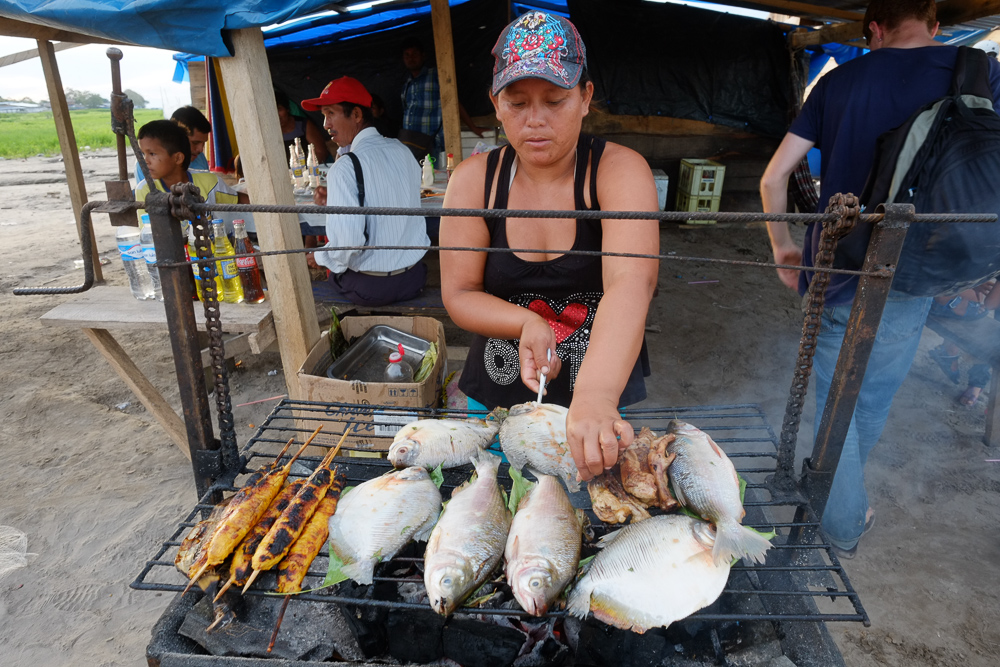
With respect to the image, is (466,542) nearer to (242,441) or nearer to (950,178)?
(950,178)

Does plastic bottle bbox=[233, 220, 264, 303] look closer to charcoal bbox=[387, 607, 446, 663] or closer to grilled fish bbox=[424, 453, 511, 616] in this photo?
grilled fish bbox=[424, 453, 511, 616]

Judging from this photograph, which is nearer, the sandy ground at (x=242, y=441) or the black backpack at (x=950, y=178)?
the black backpack at (x=950, y=178)

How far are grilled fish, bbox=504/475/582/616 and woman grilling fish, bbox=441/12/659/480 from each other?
148mm

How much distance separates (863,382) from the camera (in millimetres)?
3047

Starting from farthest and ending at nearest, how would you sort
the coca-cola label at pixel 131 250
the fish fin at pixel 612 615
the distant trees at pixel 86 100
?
the distant trees at pixel 86 100 → the coca-cola label at pixel 131 250 → the fish fin at pixel 612 615

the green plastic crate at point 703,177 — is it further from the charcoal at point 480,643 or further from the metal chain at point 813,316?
the charcoal at point 480,643

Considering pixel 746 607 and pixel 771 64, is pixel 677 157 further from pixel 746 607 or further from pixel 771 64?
pixel 746 607

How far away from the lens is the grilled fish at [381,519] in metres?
1.59

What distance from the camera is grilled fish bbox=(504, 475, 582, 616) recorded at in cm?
143

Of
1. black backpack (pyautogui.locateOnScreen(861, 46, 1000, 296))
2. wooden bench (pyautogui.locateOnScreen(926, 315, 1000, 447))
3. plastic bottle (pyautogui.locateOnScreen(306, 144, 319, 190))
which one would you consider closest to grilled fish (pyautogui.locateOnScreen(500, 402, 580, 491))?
black backpack (pyautogui.locateOnScreen(861, 46, 1000, 296))

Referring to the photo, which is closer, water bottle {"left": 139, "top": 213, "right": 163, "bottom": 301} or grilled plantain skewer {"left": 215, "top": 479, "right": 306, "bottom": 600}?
grilled plantain skewer {"left": 215, "top": 479, "right": 306, "bottom": 600}

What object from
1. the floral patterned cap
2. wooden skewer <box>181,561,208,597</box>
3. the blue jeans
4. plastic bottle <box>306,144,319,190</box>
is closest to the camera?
wooden skewer <box>181,561,208,597</box>

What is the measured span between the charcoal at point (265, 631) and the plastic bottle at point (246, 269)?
2.63m

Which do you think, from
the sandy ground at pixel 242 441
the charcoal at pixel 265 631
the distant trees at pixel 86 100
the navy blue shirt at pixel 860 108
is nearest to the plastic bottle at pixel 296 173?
the sandy ground at pixel 242 441
